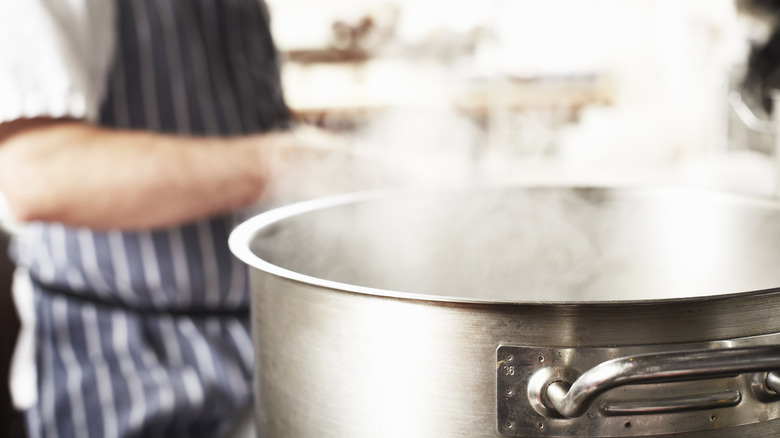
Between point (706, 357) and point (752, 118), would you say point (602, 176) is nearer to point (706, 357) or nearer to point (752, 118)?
point (752, 118)

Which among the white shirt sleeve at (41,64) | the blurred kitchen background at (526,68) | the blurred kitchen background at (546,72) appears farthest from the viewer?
the blurred kitchen background at (526,68)

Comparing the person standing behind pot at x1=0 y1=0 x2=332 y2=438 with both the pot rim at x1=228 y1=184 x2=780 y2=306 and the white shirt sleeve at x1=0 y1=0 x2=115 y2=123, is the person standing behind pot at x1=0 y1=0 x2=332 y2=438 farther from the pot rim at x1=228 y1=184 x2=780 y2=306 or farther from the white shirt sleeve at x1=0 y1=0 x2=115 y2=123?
the pot rim at x1=228 y1=184 x2=780 y2=306

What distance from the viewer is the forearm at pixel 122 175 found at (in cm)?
79

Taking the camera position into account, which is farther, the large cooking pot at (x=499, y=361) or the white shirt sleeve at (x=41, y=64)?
the white shirt sleeve at (x=41, y=64)

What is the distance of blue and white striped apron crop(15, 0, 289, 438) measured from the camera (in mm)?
818

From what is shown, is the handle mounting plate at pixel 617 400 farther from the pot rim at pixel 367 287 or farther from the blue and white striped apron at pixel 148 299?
the blue and white striped apron at pixel 148 299

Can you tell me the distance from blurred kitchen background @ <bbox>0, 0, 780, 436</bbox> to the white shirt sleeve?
0.86 metres

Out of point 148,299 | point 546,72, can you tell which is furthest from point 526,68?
point 148,299

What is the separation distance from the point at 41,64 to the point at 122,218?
204mm

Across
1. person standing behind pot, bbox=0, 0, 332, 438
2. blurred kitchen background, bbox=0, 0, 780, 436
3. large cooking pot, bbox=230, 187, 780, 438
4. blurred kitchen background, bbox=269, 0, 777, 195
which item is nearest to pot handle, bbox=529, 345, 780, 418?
large cooking pot, bbox=230, 187, 780, 438

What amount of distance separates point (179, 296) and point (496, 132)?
1.78 meters

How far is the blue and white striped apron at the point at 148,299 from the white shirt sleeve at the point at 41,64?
12 centimetres

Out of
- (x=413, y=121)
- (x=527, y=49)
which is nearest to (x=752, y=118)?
(x=413, y=121)

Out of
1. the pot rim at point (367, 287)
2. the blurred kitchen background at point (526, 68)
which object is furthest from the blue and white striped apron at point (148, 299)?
the blurred kitchen background at point (526, 68)
